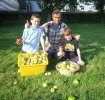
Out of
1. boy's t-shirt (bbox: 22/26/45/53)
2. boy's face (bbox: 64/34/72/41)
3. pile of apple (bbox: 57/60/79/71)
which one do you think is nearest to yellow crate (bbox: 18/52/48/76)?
pile of apple (bbox: 57/60/79/71)

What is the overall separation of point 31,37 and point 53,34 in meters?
0.79

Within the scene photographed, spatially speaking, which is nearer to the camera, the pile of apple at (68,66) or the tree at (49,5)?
the pile of apple at (68,66)

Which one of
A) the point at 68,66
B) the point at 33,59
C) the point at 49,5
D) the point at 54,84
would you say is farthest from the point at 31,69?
the point at 49,5

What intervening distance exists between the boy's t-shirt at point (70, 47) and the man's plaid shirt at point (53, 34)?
287 millimetres

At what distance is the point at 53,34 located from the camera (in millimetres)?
5812

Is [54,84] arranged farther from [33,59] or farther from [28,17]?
[28,17]

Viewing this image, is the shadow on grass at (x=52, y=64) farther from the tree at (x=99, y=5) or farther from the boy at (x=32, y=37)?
the tree at (x=99, y=5)

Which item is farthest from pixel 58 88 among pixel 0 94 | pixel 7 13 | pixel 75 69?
pixel 7 13

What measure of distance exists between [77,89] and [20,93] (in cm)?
121

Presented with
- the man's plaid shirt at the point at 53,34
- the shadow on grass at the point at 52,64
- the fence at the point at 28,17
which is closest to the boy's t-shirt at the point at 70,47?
the man's plaid shirt at the point at 53,34

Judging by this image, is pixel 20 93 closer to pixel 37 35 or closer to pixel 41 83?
pixel 41 83

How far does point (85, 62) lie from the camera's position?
571 centimetres

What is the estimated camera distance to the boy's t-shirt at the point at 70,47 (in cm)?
555

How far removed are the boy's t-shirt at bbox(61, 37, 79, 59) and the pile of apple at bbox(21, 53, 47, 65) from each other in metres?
0.98
